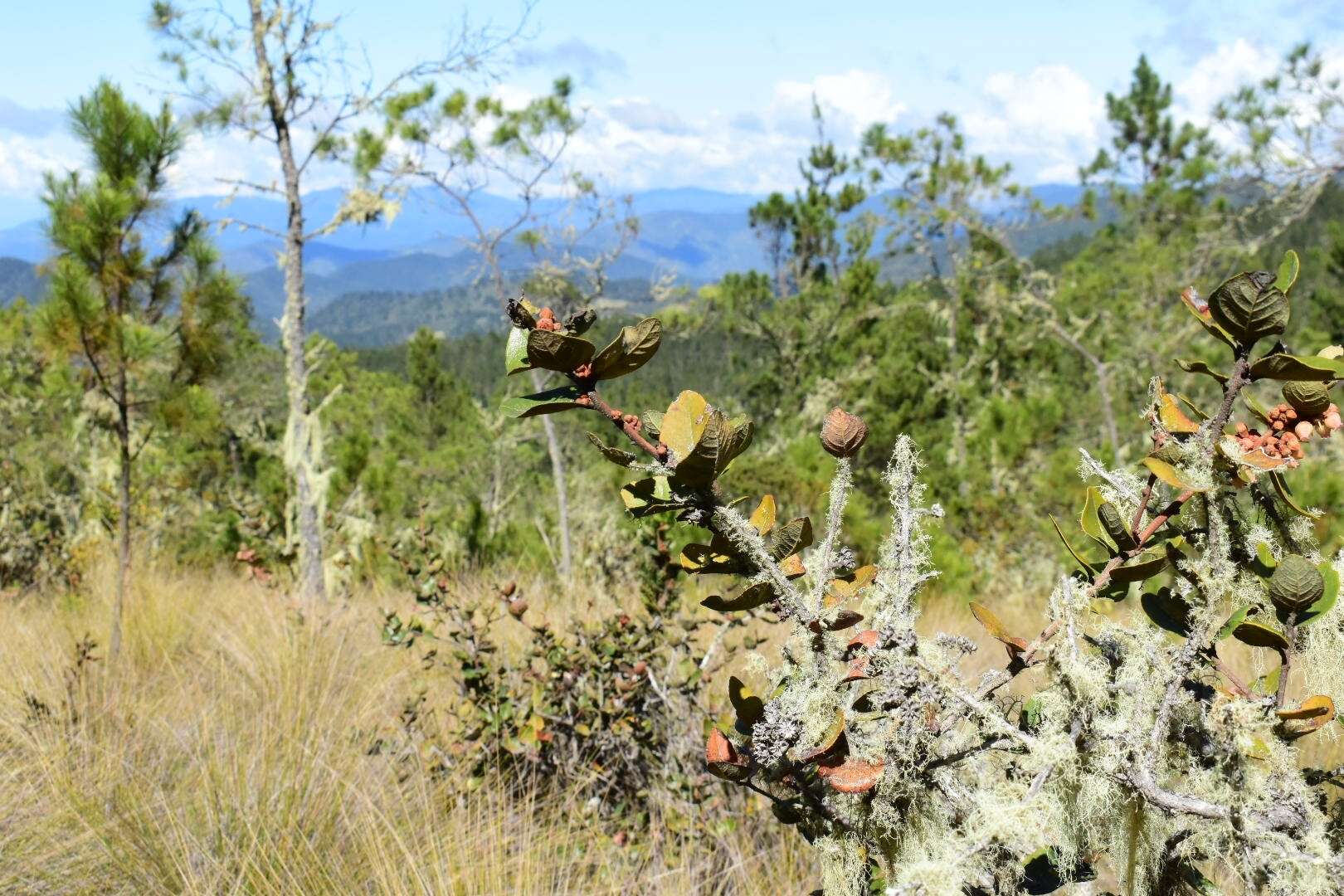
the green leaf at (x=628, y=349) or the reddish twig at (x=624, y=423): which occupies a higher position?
the green leaf at (x=628, y=349)

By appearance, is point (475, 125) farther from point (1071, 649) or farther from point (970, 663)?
point (1071, 649)

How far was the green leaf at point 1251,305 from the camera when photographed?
832 millimetres

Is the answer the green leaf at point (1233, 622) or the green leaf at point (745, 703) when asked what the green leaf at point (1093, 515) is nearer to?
the green leaf at point (1233, 622)

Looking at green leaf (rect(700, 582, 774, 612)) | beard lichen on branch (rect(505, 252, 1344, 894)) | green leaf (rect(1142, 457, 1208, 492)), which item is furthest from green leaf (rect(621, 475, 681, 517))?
green leaf (rect(1142, 457, 1208, 492))

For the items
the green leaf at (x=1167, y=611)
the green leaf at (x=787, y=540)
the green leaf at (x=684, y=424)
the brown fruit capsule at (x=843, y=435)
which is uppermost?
the green leaf at (x=684, y=424)

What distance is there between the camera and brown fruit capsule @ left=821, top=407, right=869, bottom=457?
953 mm

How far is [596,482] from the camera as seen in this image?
973cm

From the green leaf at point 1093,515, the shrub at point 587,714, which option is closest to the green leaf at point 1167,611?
the green leaf at point 1093,515

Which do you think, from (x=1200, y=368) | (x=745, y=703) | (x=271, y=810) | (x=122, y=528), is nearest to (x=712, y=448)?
(x=745, y=703)

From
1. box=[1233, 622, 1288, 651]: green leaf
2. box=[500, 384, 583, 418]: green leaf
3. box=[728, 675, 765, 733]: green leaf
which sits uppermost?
box=[500, 384, 583, 418]: green leaf

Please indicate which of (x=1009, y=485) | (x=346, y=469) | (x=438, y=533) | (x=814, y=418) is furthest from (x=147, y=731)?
(x=814, y=418)

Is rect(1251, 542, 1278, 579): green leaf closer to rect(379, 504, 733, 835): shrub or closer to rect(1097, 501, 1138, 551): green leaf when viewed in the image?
rect(1097, 501, 1138, 551): green leaf

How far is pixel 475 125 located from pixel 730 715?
6.68 meters

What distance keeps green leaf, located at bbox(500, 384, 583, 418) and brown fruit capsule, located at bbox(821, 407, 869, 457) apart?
27 centimetres
